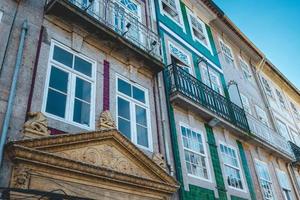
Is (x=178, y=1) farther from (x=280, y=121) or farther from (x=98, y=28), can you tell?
(x=280, y=121)

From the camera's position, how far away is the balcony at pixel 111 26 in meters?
6.91

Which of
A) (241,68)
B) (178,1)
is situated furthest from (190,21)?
(241,68)

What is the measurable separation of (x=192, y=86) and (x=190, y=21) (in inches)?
203

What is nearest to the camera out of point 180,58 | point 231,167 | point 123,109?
point 123,109

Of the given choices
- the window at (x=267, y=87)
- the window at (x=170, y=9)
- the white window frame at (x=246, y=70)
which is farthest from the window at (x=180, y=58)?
the window at (x=267, y=87)

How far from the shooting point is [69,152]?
5430 mm

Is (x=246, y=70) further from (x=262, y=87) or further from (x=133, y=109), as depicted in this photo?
(x=133, y=109)

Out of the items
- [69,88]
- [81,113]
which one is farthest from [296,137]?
[69,88]

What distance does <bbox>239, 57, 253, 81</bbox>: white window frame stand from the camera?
17422 mm

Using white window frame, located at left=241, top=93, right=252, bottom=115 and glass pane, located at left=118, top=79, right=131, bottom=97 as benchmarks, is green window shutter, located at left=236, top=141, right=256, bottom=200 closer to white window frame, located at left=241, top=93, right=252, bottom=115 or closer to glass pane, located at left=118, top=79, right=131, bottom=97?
white window frame, located at left=241, top=93, right=252, bottom=115

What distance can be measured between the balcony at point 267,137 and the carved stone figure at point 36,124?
918 centimetres

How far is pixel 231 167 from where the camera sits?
10375 mm

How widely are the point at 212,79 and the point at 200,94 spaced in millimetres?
2949

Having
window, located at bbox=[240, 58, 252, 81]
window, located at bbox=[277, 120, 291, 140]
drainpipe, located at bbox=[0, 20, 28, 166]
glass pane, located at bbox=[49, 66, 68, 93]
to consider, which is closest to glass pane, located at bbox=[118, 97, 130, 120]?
glass pane, located at bbox=[49, 66, 68, 93]
